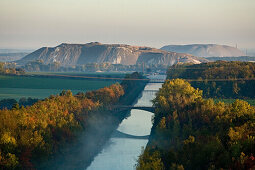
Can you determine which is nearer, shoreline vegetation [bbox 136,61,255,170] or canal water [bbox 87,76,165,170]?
shoreline vegetation [bbox 136,61,255,170]

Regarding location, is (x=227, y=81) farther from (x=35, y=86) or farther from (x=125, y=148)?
(x=35, y=86)

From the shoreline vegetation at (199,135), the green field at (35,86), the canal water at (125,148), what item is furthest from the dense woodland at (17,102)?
the shoreline vegetation at (199,135)

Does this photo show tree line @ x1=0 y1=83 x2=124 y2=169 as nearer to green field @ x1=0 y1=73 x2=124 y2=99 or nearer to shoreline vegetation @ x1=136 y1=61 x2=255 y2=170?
shoreline vegetation @ x1=136 y1=61 x2=255 y2=170

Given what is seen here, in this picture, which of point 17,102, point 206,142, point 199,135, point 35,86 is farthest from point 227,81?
point 206,142

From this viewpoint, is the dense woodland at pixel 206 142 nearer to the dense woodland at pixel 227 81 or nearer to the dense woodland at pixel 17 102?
the dense woodland at pixel 17 102

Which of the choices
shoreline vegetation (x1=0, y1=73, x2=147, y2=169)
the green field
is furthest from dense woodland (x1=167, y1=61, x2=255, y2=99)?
the green field

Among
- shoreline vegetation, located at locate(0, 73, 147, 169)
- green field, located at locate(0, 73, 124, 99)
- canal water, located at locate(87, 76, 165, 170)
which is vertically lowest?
canal water, located at locate(87, 76, 165, 170)
